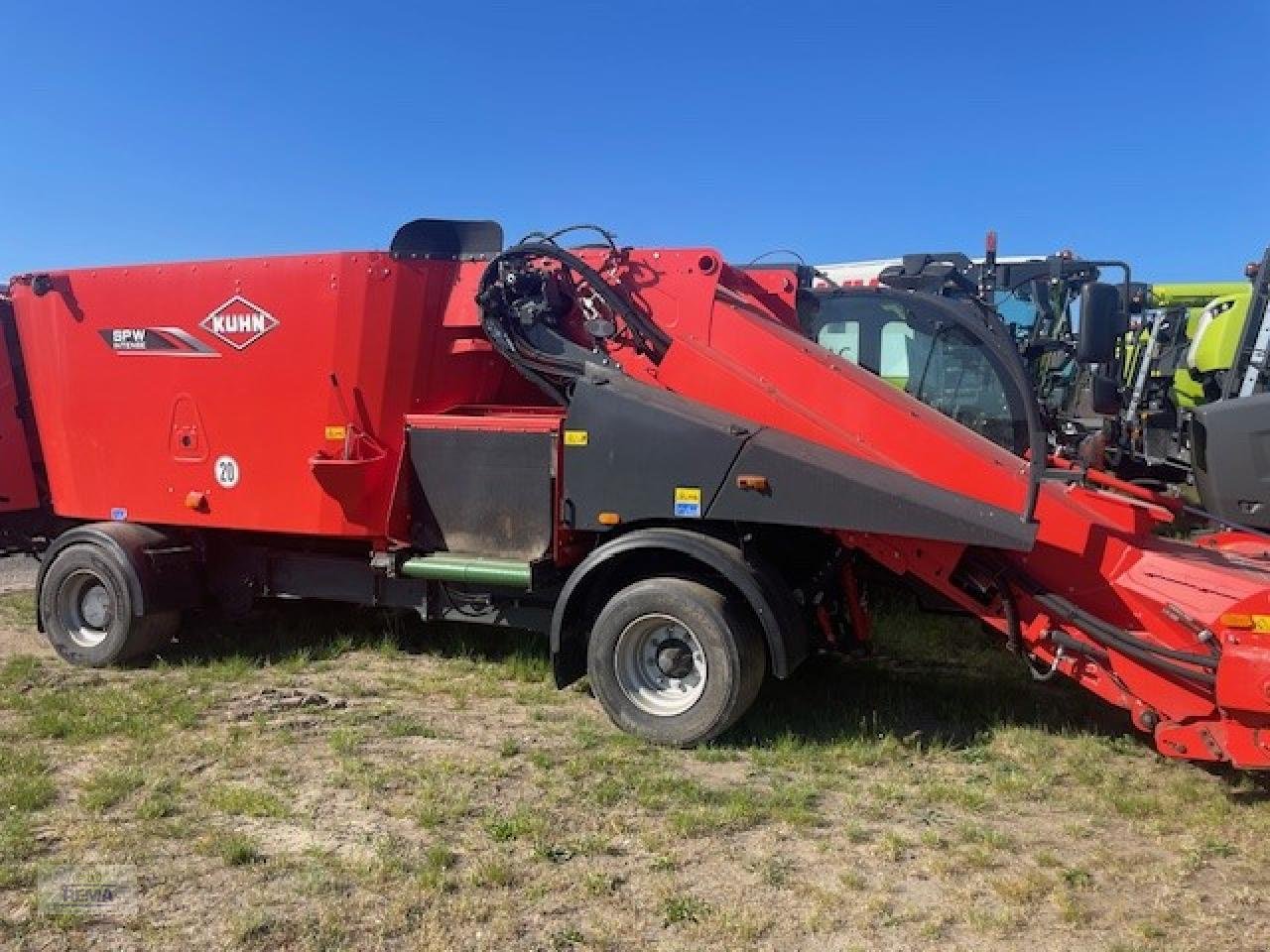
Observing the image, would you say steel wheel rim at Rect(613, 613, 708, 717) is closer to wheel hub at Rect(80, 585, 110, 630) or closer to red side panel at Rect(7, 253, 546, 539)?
red side panel at Rect(7, 253, 546, 539)

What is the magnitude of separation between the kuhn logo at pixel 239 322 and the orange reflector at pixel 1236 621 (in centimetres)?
467

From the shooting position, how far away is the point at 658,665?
16.4 feet

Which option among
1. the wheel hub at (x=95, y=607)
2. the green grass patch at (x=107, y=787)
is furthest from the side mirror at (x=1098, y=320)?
the wheel hub at (x=95, y=607)

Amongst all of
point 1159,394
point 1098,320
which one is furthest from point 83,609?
point 1159,394

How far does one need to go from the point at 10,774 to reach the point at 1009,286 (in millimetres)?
9282

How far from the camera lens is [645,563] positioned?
199 inches

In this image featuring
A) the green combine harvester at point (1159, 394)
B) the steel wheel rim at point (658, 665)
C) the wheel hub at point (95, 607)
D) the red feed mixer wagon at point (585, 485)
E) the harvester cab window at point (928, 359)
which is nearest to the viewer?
the red feed mixer wagon at point (585, 485)

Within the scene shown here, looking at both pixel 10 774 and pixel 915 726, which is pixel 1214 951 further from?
pixel 10 774

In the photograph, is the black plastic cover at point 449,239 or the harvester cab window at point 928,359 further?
the harvester cab window at point 928,359

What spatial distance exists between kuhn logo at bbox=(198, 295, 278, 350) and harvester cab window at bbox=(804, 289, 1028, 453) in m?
3.29

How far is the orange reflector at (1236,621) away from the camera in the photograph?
13.3 feet

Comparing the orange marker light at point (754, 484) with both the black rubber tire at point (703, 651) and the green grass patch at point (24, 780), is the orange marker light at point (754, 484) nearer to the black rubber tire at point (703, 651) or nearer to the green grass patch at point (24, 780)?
the black rubber tire at point (703, 651)

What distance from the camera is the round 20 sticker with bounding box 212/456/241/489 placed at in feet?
19.6

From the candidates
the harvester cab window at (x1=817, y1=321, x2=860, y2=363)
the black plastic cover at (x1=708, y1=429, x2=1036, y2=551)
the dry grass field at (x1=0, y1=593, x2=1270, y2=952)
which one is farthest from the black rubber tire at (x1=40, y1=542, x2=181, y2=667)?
the harvester cab window at (x1=817, y1=321, x2=860, y2=363)
